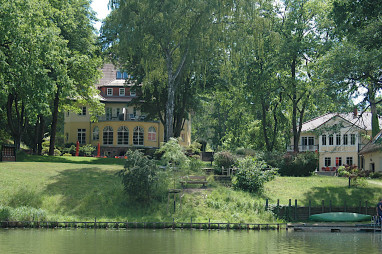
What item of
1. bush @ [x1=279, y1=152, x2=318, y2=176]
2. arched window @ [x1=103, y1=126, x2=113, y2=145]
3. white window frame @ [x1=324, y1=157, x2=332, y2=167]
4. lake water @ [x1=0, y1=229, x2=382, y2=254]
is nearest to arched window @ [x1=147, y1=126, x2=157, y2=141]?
arched window @ [x1=103, y1=126, x2=113, y2=145]

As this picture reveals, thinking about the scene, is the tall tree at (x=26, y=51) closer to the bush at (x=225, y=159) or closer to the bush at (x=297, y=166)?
the bush at (x=225, y=159)

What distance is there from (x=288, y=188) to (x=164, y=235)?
15.4 metres

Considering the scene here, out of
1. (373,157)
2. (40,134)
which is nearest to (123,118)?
(40,134)

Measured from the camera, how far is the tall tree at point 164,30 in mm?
40688

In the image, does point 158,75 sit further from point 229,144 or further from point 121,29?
point 229,144

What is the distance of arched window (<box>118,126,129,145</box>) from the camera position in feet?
242

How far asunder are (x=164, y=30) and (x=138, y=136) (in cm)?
3428

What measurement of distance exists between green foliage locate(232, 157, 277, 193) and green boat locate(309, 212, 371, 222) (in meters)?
5.27

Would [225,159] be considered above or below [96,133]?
below

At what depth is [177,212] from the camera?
32344 mm

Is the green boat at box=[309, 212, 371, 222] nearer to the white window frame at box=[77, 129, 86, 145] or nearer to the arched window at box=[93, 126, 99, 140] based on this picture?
the arched window at box=[93, 126, 99, 140]

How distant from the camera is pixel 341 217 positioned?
33188 millimetres

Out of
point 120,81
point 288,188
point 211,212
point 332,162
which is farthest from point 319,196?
point 120,81

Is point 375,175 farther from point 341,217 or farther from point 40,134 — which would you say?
point 40,134
